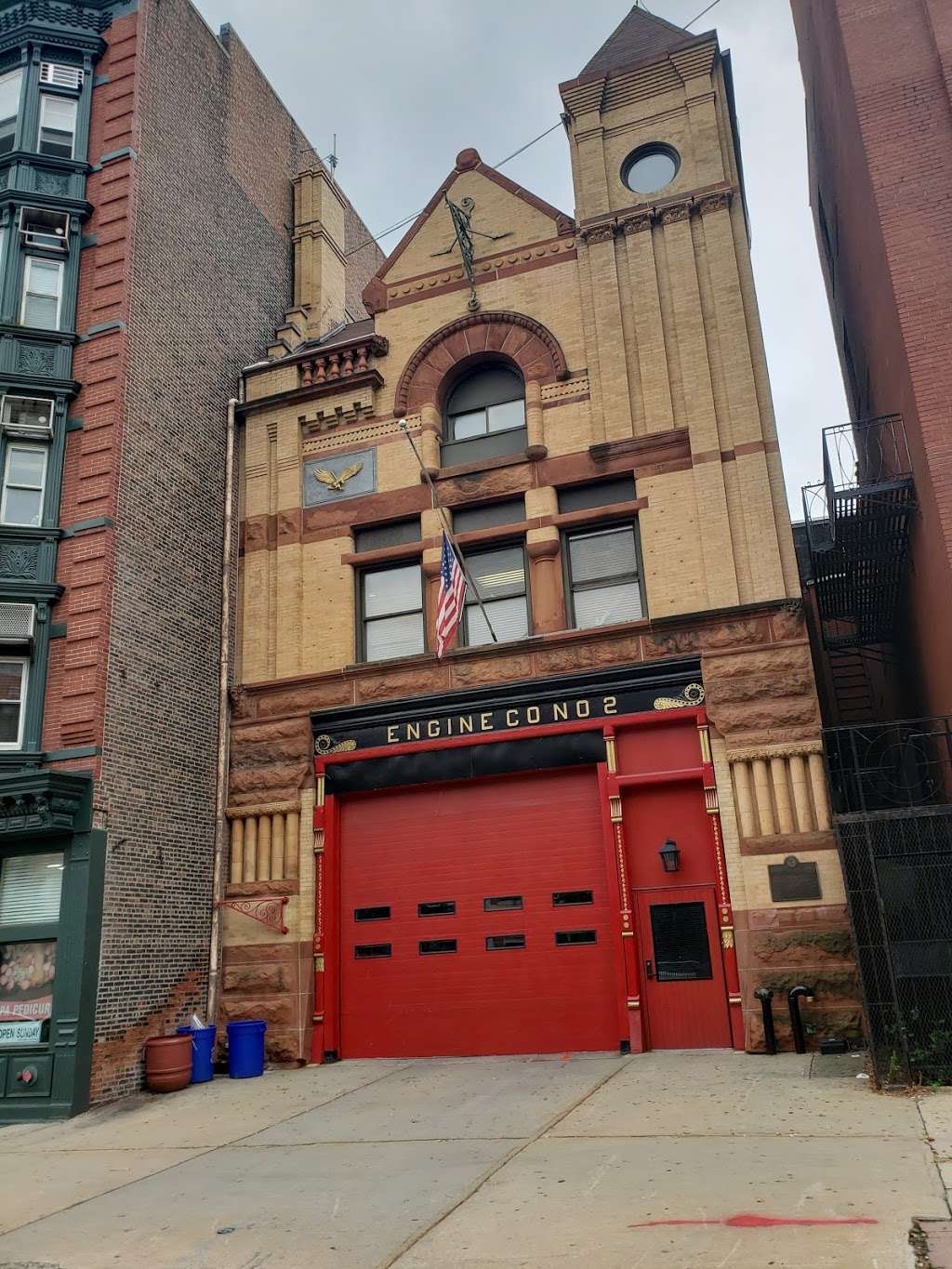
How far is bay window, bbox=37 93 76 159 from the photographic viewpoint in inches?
733

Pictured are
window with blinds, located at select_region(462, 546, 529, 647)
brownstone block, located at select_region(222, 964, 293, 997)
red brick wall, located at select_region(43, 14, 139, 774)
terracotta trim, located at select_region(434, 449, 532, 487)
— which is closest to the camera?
red brick wall, located at select_region(43, 14, 139, 774)

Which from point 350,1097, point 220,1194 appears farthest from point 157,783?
point 220,1194

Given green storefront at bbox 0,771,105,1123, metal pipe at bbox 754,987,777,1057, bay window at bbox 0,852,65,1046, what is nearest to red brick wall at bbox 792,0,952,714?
metal pipe at bbox 754,987,777,1057

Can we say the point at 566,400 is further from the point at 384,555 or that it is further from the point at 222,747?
the point at 222,747

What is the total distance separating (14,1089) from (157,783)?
14.6 ft

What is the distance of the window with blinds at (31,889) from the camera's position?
1420cm

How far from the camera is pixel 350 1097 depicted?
12.6m

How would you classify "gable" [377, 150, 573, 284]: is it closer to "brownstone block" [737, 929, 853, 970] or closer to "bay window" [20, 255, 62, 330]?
"bay window" [20, 255, 62, 330]

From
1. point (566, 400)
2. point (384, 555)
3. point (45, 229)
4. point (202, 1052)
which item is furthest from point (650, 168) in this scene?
point (202, 1052)

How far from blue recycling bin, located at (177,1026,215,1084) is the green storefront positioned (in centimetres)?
166

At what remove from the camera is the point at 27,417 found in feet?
55.2

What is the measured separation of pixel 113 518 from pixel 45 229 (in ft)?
19.4

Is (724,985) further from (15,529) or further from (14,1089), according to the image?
(15,529)

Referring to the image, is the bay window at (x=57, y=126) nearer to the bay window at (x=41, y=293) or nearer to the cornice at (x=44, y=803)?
the bay window at (x=41, y=293)
